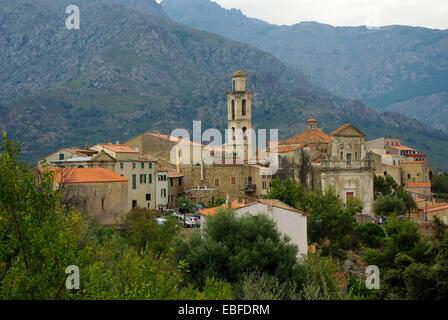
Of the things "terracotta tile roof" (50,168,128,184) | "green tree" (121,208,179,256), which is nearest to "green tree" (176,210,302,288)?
"green tree" (121,208,179,256)

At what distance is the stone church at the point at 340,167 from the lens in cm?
6969

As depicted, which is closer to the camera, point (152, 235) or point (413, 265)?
point (413, 265)

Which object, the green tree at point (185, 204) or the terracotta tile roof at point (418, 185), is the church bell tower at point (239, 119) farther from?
the terracotta tile roof at point (418, 185)

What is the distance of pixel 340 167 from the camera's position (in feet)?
229

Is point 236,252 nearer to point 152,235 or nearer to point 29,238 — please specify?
point 152,235

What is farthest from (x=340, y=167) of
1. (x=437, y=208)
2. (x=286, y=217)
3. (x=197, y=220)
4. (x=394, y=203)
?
(x=286, y=217)

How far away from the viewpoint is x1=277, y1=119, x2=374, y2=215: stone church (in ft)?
229

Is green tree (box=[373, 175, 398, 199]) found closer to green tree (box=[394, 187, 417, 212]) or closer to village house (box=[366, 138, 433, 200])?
village house (box=[366, 138, 433, 200])

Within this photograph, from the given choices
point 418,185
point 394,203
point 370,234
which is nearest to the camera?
point 370,234

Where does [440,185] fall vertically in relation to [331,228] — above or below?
above

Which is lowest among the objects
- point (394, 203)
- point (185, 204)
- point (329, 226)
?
point (329, 226)

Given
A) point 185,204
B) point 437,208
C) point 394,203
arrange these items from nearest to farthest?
point 185,204
point 437,208
point 394,203
